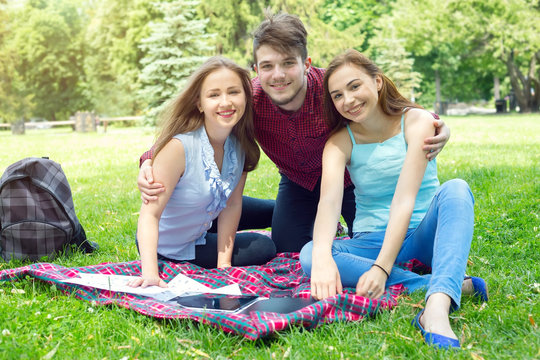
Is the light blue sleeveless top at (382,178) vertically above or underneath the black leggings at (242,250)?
above

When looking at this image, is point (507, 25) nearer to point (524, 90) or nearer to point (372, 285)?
point (524, 90)

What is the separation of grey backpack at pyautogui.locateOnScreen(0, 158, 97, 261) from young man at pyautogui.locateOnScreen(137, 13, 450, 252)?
846 millimetres

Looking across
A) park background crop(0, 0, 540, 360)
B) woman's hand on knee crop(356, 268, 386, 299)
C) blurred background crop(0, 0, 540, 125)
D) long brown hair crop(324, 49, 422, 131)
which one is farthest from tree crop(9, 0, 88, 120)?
woman's hand on knee crop(356, 268, 386, 299)

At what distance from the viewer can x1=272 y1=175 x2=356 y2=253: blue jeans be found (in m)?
4.08

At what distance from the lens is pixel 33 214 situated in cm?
376

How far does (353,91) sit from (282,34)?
66cm

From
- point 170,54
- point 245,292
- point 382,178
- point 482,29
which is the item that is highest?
point 482,29

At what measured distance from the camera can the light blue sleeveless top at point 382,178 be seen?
3.12 meters

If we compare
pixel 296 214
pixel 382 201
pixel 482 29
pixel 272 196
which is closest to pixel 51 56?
pixel 482 29

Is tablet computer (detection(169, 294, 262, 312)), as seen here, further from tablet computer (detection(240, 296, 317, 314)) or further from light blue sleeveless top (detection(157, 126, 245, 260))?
light blue sleeveless top (detection(157, 126, 245, 260))

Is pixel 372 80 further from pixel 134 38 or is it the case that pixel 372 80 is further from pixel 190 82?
pixel 134 38

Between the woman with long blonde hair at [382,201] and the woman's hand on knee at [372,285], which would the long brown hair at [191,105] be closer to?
the woman with long blonde hair at [382,201]

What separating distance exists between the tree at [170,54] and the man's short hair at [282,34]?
50.8 ft

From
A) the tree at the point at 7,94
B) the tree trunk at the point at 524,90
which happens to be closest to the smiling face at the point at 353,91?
the tree at the point at 7,94
